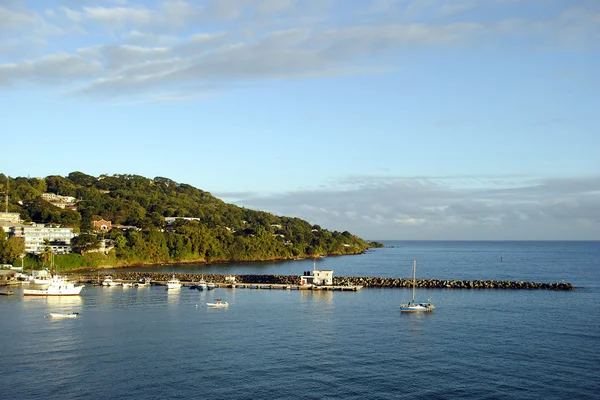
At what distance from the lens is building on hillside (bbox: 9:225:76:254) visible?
127 m

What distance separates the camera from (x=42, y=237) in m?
130

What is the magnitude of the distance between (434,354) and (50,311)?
46667mm

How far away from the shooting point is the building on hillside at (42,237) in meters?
127

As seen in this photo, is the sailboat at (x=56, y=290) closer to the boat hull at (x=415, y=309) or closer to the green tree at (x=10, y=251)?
the green tree at (x=10, y=251)

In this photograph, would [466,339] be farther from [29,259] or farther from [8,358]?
[29,259]

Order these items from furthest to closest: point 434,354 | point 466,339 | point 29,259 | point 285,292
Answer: point 29,259
point 285,292
point 466,339
point 434,354

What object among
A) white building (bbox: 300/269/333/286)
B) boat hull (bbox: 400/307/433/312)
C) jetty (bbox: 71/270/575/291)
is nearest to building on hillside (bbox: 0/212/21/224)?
jetty (bbox: 71/270/575/291)

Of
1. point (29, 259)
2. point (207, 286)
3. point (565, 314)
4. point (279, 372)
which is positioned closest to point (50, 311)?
point (207, 286)

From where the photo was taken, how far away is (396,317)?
219ft

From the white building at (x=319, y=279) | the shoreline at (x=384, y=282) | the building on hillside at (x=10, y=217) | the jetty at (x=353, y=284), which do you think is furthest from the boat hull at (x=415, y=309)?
the building on hillside at (x=10, y=217)

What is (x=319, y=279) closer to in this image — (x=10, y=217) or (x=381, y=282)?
(x=381, y=282)

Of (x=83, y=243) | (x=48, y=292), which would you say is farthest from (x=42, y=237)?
(x=48, y=292)

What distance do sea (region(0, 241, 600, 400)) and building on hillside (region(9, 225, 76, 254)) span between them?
51252 mm

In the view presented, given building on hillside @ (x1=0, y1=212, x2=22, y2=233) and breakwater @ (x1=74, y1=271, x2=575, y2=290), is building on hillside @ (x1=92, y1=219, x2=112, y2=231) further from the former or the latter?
breakwater @ (x1=74, y1=271, x2=575, y2=290)
